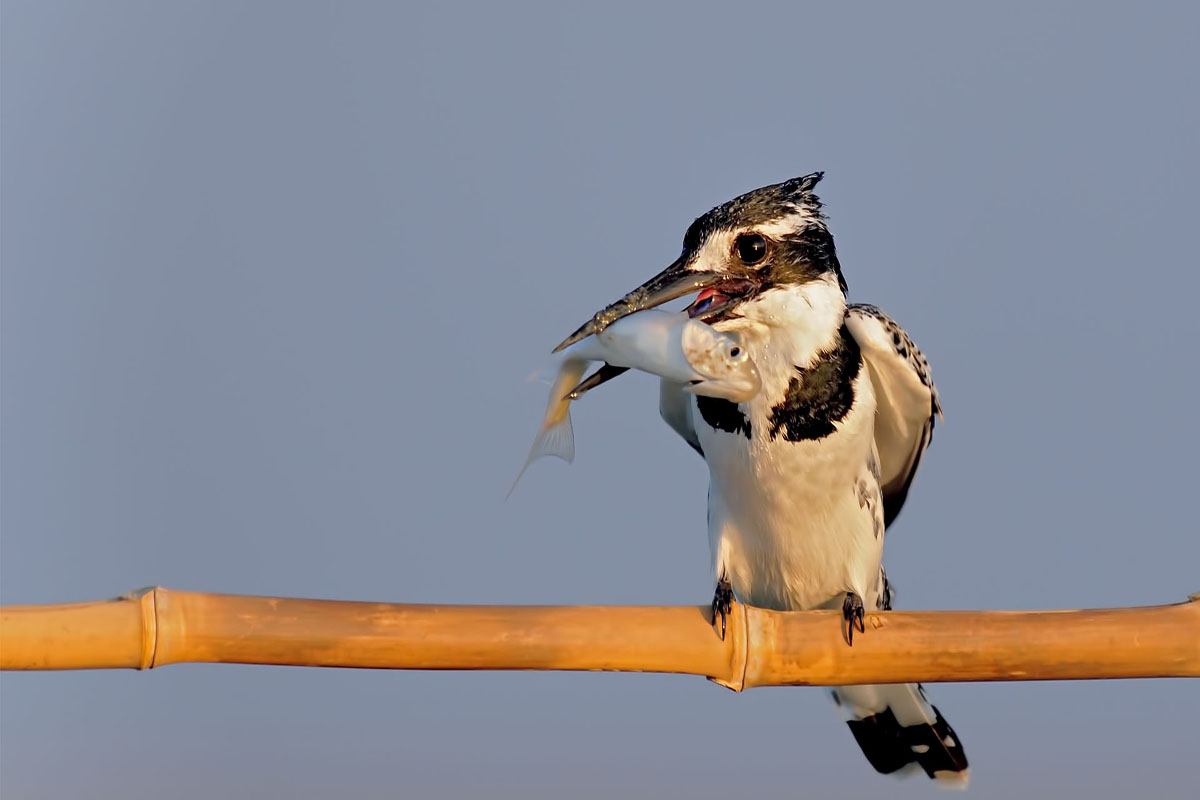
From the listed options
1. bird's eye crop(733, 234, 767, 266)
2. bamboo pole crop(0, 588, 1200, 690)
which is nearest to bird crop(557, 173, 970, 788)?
bird's eye crop(733, 234, 767, 266)

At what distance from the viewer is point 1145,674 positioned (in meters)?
2.18

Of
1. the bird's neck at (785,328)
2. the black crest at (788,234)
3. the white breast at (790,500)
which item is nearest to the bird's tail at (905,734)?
the white breast at (790,500)

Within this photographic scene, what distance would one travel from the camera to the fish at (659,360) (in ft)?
7.95

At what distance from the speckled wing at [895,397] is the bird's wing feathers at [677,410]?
0.40 meters

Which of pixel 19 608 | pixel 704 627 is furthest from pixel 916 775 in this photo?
pixel 19 608

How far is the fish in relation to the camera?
242 cm

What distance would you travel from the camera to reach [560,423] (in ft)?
8.36

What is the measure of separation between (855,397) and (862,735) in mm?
845

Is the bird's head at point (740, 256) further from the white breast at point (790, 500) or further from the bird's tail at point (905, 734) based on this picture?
the bird's tail at point (905, 734)

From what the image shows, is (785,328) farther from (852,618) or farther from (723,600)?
(852,618)

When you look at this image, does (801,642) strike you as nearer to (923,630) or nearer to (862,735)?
(923,630)

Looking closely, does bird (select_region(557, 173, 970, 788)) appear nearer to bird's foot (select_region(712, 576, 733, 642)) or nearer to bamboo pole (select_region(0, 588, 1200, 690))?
bird's foot (select_region(712, 576, 733, 642))

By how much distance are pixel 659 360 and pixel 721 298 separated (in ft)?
1.12

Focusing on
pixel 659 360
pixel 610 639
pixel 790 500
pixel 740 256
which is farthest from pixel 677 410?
pixel 610 639
